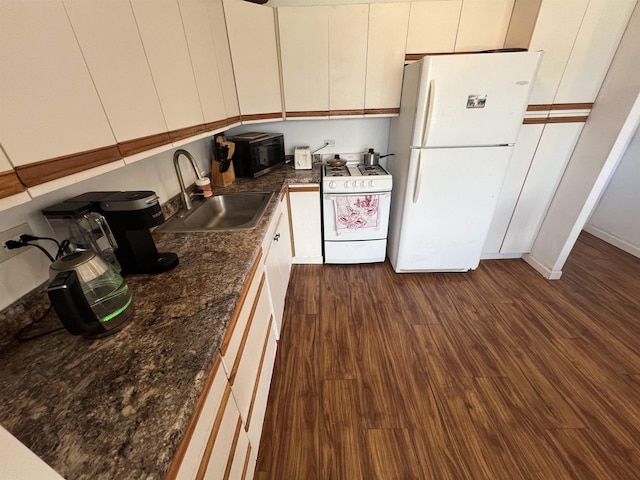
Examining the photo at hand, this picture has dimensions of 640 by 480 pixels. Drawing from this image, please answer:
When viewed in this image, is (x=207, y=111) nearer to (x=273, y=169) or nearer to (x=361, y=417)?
(x=273, y=169)

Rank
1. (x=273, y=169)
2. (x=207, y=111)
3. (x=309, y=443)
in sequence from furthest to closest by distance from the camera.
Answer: (x=273, y=169), (x=207, y=111), (x=309, y=443)

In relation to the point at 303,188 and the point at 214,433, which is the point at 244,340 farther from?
the point at 303,188

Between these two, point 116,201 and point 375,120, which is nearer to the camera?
point 116,201

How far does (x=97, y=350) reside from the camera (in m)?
0.73

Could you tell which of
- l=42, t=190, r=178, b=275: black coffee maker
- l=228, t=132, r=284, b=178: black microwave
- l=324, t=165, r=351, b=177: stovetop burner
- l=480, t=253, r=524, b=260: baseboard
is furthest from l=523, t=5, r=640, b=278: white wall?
l=42, t=190, r=178, b=275: black coffee maker

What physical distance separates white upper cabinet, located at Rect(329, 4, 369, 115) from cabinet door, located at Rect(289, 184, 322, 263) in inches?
28.5

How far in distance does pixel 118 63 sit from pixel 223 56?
1.05 meters

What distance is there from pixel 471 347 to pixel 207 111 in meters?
2.23

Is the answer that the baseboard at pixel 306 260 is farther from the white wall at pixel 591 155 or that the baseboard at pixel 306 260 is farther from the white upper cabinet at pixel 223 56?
the white wall at pixel 591 155

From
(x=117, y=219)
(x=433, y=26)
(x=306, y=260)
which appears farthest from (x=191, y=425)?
(x=433, y=26)

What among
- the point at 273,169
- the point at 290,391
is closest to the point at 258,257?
the point at 290,391

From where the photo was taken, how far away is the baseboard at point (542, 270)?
7.50ft

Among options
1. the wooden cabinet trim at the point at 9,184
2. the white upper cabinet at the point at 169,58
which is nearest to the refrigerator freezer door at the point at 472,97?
the white upper cabinet at the point at 169,58

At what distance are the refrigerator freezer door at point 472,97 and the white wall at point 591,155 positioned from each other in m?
0.64
